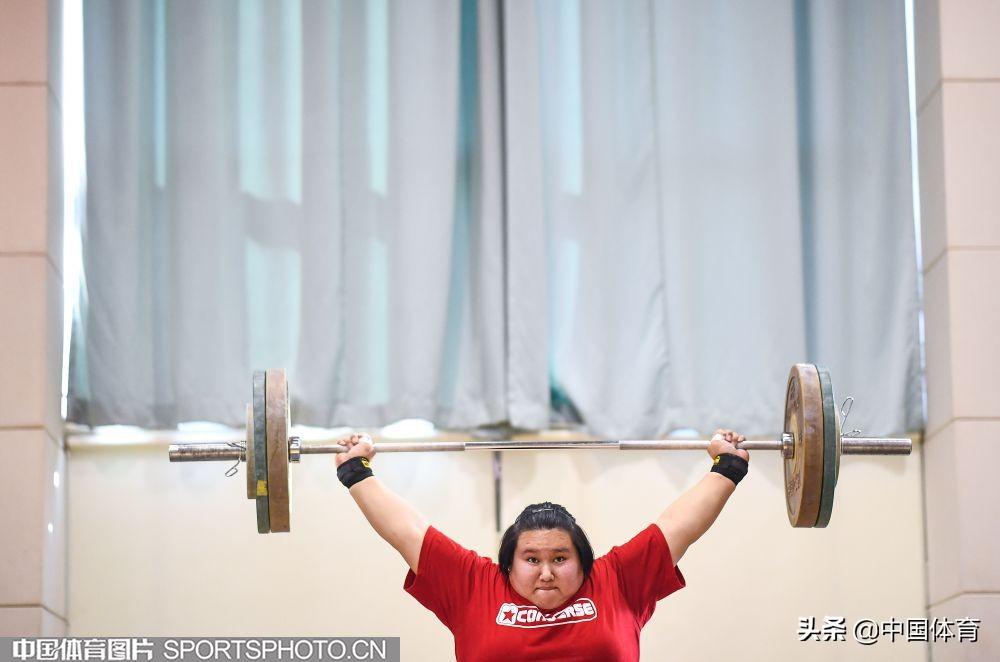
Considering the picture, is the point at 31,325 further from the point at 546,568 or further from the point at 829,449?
the point at 829,449

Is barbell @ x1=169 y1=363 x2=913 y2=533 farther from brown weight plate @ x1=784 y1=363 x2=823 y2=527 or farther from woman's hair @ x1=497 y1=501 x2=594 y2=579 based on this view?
woman's hair @ x1=497 y1=501 x2=594 y2=579

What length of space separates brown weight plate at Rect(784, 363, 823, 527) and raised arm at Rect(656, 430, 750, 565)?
5.5 inches

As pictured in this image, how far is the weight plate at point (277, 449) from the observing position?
3.29m

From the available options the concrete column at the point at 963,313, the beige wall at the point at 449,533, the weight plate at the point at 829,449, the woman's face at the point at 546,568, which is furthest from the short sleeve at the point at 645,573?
the concrete column at the point at 963,313

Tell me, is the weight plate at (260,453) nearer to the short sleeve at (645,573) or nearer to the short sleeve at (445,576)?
the short sleeve at (445,576)

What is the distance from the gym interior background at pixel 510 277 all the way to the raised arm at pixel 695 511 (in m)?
1.01

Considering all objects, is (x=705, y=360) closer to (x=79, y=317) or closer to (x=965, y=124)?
(x=965, y=124)

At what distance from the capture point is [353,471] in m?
3.34

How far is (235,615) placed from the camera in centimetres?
422

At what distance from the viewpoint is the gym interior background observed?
167 inches

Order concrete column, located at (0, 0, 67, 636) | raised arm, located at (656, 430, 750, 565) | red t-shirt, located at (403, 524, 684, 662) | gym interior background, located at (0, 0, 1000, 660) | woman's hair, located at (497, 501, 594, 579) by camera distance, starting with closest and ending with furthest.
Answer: red t-shirt, located at (403, 524, 684, 662) < woman's hair, located at (497, 501, 594, 579) < raised arm, located at (656, 430, 750, 565) < concrete column, located at (0, 0, 67, 636) < gym interior background, located at (0, 0, 1000, 660)

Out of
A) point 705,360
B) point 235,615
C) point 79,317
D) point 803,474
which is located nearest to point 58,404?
point 79,317

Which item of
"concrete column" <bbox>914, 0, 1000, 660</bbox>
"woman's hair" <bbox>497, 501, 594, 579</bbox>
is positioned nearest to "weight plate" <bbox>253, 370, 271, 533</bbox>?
"woman's hair" <bbox>497, 501, 594, 579</bbox>

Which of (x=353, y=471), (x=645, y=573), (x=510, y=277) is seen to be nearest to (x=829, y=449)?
(x=645, y=573)
